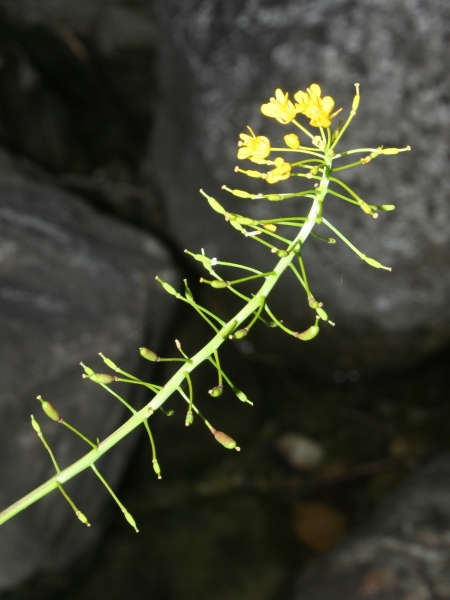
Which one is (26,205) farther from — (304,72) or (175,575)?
(175,575)

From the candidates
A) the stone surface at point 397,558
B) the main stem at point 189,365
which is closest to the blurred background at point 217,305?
the stone surface at point 397,558

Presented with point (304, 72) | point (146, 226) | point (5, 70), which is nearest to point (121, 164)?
point (146, 226)

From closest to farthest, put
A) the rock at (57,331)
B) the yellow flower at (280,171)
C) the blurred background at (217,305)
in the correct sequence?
the yellow flower at (280,171) → the rock at (57,331) → the blurred background at (217,305)

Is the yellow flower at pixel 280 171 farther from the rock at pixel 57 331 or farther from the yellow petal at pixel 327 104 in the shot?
the rock at pixel 57 331

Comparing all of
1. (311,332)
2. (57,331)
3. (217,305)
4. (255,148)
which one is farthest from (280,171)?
(217,305)

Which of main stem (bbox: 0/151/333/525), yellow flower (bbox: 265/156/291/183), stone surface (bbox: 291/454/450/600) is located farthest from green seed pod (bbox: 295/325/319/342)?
stone surface (bbox: 291/454/450/600)

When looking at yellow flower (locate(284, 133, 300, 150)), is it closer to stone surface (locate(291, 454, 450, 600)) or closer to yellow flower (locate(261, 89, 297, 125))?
yellow flower (locate(261, 89, 297, 125))
